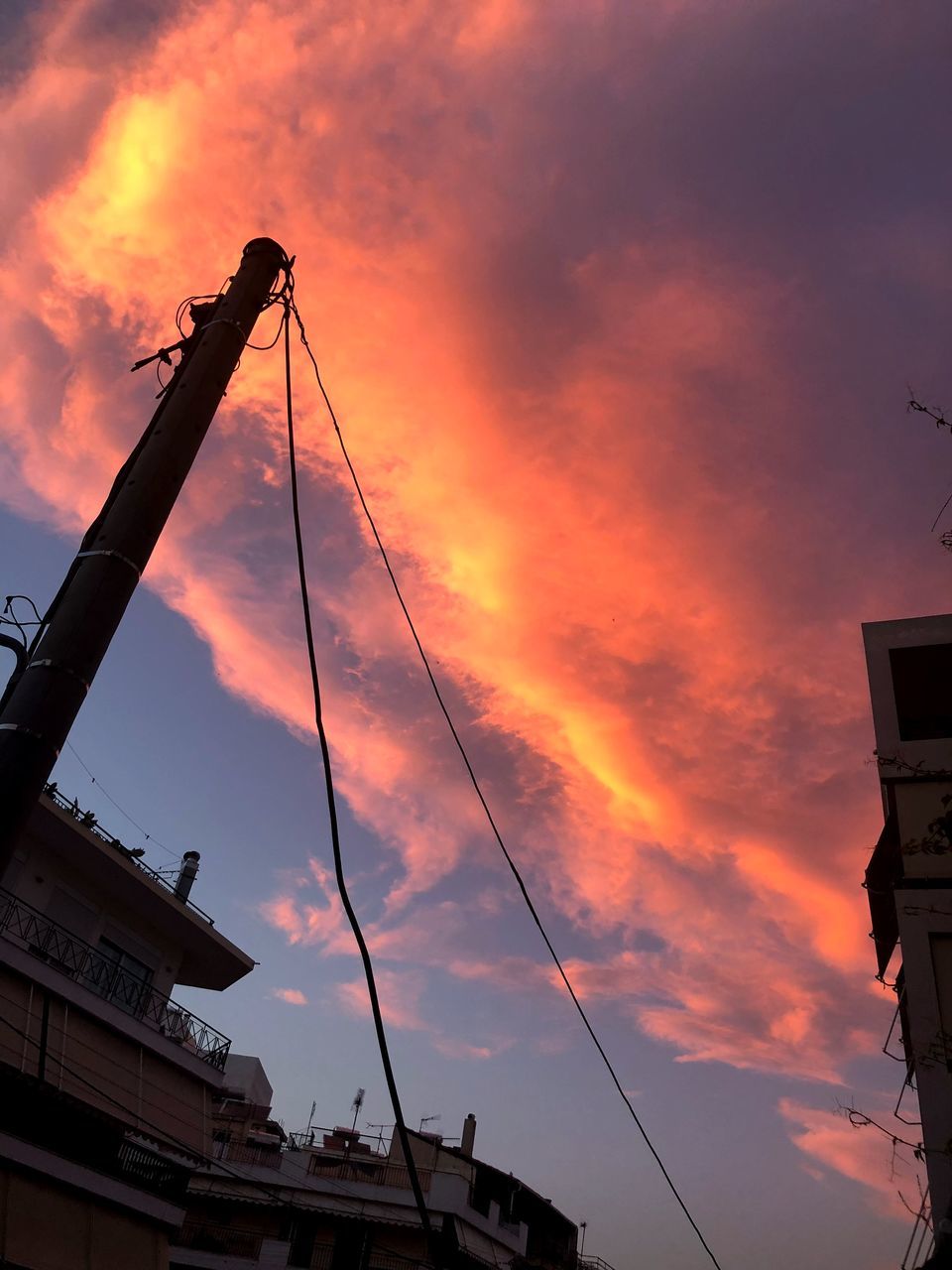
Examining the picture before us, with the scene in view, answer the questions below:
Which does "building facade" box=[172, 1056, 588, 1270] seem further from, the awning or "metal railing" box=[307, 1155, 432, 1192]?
the awning

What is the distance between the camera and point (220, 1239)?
34.1 m

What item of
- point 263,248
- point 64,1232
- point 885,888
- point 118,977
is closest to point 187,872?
point 118,977

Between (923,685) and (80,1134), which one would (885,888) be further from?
(80,1134)

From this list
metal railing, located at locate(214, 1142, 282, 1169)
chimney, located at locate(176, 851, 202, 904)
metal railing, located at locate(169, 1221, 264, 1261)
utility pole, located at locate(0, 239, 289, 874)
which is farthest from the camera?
metal railing, located at locate(214, 1142, 282, 1169)

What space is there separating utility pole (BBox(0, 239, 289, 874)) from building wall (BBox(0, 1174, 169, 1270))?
1180 cm

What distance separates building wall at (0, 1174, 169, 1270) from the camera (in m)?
12.3

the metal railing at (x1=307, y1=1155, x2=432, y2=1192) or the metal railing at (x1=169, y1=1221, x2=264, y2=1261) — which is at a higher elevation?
the metal railing at (x1=307, y1=1155, x2=432, y2=1192)

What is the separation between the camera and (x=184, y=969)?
2375 cm

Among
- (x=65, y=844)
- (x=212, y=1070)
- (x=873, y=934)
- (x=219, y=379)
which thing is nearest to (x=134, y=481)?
(x=219, y=379)

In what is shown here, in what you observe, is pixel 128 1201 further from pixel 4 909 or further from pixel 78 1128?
pixel 4 909

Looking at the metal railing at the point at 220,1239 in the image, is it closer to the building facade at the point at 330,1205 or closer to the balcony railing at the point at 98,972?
the building facade at the point at 330,1205

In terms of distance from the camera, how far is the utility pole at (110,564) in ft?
13.3

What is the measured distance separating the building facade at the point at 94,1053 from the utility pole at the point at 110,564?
11.0m

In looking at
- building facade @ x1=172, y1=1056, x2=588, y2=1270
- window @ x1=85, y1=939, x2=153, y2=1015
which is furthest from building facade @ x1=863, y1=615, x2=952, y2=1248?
building facade @ x1=172, y1=1056, x2=588, y2=1270
